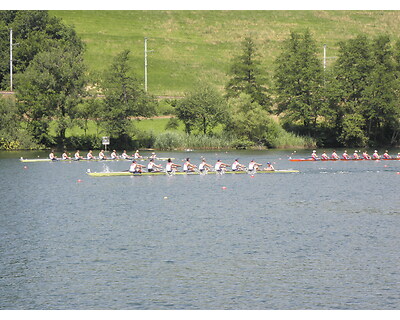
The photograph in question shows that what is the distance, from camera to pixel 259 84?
294 feet

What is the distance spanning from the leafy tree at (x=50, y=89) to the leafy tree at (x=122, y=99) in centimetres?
322

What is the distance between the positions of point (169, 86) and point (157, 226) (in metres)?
76.3

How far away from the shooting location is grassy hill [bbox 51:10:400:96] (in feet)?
374

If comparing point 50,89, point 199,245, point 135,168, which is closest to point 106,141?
point 50,89

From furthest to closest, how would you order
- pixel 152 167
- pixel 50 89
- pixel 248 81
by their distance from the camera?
1. pixel 248 81
2. pixel 50 89
3. pixel 152 167

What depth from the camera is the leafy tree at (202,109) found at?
82.3 m

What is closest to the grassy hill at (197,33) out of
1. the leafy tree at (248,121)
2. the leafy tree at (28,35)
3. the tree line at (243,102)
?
the leafy tree at (28,35)

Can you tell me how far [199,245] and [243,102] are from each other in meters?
54.7

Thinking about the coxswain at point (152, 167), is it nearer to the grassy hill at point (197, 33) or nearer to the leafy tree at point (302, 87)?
the leafy tree at point (302, 87)

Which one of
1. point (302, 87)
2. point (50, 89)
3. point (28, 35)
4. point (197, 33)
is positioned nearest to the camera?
point (50, 89)

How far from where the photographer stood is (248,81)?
9044 centimetres

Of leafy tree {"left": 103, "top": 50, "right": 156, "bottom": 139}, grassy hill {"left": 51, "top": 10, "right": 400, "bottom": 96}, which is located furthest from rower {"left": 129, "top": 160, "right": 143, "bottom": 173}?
grassy hill {"left": 51, "top": 10, "right": 400, "bottom": 96}

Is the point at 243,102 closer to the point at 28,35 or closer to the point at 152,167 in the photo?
the point at 152,167

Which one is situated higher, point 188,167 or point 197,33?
point 197,33
